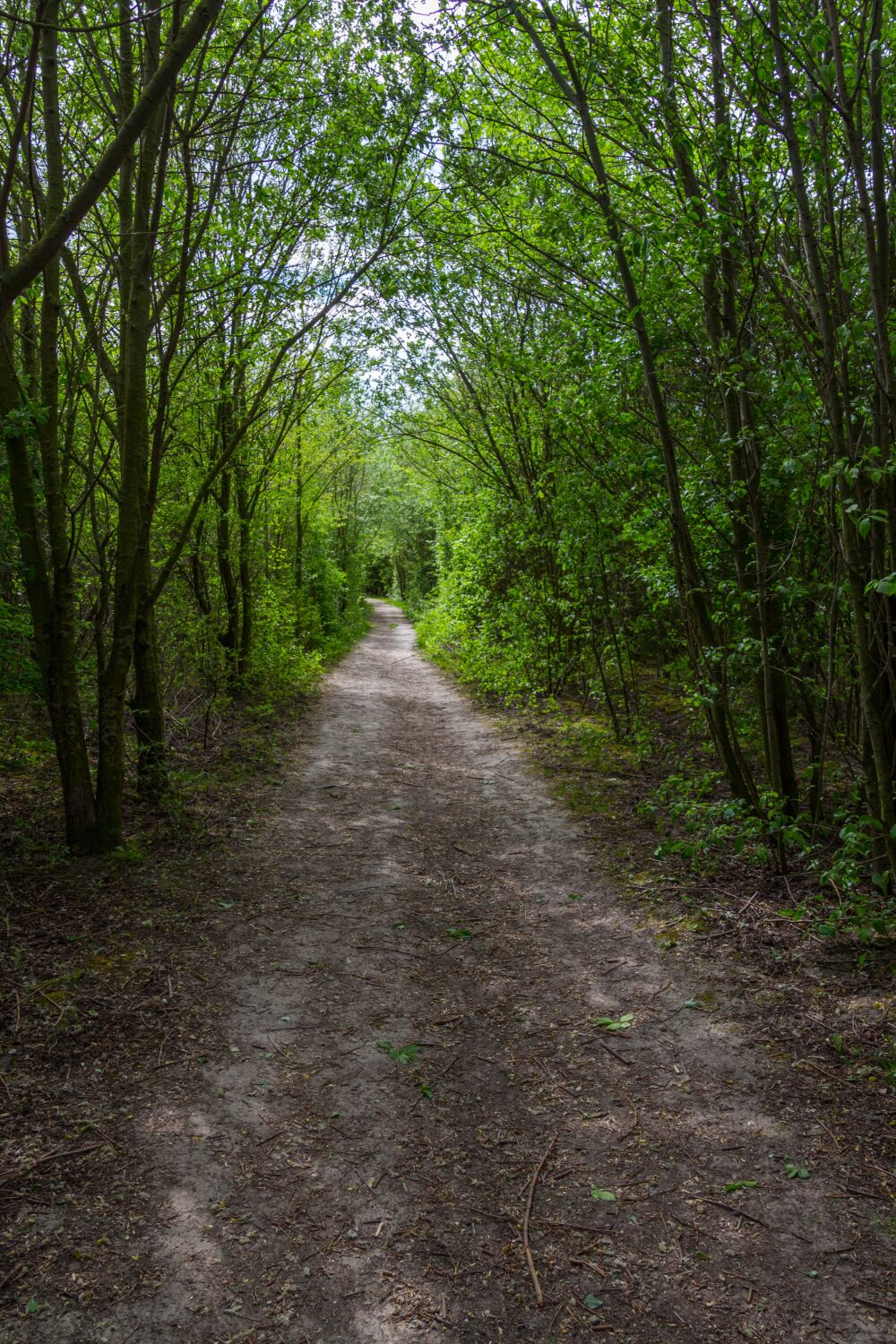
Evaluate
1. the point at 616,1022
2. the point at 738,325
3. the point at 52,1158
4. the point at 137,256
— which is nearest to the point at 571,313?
the point at 738,325

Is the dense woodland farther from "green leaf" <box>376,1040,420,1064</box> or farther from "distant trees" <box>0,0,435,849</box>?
"green leaf" <box>376,1040,420,1064</box>

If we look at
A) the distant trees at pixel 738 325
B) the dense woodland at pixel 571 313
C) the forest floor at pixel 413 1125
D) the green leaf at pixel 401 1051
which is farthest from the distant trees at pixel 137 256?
the green leaf at pixel 401 1051

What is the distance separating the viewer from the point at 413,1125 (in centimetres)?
320

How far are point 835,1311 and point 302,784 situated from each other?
21.3 feet

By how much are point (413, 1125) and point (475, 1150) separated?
277mm

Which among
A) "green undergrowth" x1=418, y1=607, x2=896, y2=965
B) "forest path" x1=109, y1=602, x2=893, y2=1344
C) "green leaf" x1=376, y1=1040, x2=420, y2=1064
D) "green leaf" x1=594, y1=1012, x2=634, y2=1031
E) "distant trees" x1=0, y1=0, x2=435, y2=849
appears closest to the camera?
"forest path" x1=109, y1=602, x2=893, y2=1344

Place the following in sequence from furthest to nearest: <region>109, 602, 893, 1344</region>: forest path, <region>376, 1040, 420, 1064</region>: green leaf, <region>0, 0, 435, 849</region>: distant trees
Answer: <region>0, 0, 435, 849</region>: distant trees → <region>376, 1040, 420, 1064</region>: green leaf → <region>109, 602, 893, 1344</region>: forest path

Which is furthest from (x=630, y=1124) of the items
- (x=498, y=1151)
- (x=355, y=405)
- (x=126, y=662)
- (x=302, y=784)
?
(x=355, y=405)

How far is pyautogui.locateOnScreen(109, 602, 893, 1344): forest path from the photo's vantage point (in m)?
2.37

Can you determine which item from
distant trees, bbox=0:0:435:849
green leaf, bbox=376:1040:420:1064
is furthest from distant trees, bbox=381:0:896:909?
green leaf, bbox=376:1040:420:1064

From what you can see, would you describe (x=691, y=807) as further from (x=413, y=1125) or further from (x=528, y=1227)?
(x=528, y=1227)

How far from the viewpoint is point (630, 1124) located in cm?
321

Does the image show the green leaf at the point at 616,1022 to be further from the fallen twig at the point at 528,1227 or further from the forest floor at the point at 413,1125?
the fallen twig at the point at 528,1227

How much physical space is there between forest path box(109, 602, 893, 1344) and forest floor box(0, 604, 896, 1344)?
1 centimetres
